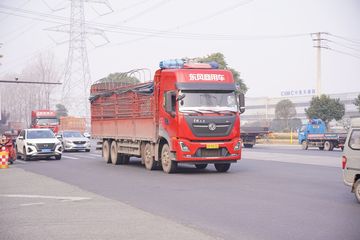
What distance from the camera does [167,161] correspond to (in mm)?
19484

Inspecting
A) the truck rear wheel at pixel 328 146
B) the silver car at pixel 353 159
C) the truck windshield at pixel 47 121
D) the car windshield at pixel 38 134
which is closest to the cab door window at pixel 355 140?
the silver car at pixel 353 159

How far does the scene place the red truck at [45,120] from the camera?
53.2 meters

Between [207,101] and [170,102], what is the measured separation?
52.7 inches

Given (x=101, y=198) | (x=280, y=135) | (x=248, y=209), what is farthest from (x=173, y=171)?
(x=280, y=135)

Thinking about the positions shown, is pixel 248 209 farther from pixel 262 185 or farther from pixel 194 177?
pixel 194 177

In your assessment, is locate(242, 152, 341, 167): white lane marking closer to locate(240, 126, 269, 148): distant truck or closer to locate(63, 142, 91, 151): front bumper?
locate(63, 142, 91, 151): front bumper

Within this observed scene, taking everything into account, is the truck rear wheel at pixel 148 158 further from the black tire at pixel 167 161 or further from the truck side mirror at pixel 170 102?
the truck side mirror at pixel 170 102

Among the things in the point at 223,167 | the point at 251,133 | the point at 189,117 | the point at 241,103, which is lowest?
the point at 223,167

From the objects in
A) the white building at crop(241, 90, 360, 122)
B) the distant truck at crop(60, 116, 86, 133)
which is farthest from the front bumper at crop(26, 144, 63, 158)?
the white building at crop(241, 90, 360, 122)

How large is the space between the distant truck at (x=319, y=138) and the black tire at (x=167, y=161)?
2050cm

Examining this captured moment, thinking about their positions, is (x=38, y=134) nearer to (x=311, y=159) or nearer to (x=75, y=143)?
(x=75, y=143)

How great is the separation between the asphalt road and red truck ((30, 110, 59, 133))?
33.4 meters

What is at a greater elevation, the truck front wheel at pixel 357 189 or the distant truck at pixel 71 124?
the distant truck at pixel 71 124

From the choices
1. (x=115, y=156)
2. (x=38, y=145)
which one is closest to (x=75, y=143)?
(x=38, y=145)
